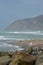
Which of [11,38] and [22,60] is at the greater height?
[11,38]

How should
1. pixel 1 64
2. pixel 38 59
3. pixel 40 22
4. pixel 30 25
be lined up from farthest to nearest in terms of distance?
pixel 30 25, pixel 40 22, pixel 1 64, pixel 38 59

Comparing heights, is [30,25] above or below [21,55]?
above

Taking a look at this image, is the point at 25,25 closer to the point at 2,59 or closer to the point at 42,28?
the point at 42,28

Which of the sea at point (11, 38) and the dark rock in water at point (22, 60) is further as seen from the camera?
the sea at point (11, 38)

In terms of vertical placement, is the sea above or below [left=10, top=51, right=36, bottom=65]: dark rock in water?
above

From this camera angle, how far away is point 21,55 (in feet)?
27.0

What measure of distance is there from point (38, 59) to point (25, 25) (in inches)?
3915

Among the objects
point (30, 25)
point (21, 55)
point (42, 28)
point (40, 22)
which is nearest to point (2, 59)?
point (21, 55)

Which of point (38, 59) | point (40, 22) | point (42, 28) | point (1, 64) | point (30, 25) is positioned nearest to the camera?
point (38, 59)

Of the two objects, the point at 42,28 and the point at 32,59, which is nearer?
the point at 32,59

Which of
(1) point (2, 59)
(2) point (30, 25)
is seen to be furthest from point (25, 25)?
(1) point (2, 59)

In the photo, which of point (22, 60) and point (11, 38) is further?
point (11, 38)

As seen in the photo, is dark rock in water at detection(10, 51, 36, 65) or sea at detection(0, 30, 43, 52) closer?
dark rock in water at detection(10, 51, 36, 65)

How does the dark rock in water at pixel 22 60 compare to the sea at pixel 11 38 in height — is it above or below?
below
